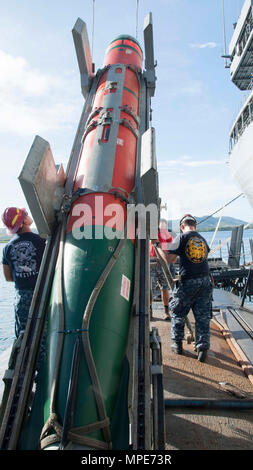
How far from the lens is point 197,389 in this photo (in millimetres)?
3064

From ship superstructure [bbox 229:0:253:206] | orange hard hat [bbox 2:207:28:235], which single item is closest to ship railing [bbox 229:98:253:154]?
ship superstructure [bbox 229:0:253:206]

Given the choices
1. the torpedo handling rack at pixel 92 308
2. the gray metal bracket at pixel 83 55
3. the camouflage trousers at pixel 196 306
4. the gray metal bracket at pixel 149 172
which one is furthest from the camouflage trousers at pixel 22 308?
the gray metal bracket at pixel 83 55

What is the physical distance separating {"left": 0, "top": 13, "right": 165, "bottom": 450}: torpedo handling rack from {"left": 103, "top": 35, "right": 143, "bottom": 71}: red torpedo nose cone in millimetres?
1056

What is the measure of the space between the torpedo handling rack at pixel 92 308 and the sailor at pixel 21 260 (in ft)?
1.63

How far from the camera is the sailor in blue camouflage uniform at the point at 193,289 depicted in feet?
12.2

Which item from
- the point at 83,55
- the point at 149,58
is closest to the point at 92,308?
the point at 83,55

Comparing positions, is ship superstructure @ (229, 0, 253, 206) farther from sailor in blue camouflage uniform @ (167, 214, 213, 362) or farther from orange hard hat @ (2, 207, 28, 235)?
orange hard hat @ (2, 207, 28, 235)

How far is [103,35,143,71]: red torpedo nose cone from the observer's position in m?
4.39

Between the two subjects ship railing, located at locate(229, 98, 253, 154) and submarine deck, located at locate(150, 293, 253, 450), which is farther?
ship railing, located at locate(229, 98, 253, 154)

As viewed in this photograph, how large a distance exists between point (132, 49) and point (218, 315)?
527 cm

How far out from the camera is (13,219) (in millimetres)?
3359

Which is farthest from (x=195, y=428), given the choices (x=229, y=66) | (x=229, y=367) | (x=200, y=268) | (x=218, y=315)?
(x=229, y=66)

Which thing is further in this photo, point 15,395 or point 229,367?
point 229,367
